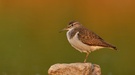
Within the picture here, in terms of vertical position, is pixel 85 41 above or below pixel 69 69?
above

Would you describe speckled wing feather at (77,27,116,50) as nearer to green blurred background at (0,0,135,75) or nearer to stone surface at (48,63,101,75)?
stone surface at (48,63,101,75)

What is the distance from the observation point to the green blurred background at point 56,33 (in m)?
18.6

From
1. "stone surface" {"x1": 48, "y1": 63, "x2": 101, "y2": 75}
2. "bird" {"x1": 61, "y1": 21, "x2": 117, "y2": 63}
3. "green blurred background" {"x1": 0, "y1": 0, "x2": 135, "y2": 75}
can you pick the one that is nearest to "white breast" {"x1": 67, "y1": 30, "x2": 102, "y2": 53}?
"bird" {"x1": 61, "y1": 21, "x2": 117, "y2": 63}

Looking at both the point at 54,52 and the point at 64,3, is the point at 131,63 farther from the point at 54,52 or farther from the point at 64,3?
the point at 64,3

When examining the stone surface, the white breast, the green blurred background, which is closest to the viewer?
the stone surface

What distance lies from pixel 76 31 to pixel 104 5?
14.7 meters

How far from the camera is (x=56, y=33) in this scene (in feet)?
76.3

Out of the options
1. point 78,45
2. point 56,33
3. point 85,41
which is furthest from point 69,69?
point 56,33

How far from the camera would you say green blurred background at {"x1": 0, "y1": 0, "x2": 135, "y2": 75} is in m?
18.6

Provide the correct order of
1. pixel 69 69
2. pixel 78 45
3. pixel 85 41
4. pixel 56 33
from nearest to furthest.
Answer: pixel 69 69, pixel 78 45, pixel 85 41, pixel 56 33

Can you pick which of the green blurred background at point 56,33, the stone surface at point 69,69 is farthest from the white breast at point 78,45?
the green blurred background at point 56,33

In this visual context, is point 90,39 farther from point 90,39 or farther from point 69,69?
point 69,69

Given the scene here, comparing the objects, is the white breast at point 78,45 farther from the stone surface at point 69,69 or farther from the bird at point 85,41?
the stone surface at point 69,69

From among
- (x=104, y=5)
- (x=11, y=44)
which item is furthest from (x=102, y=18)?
A: (x=11, y=44)
